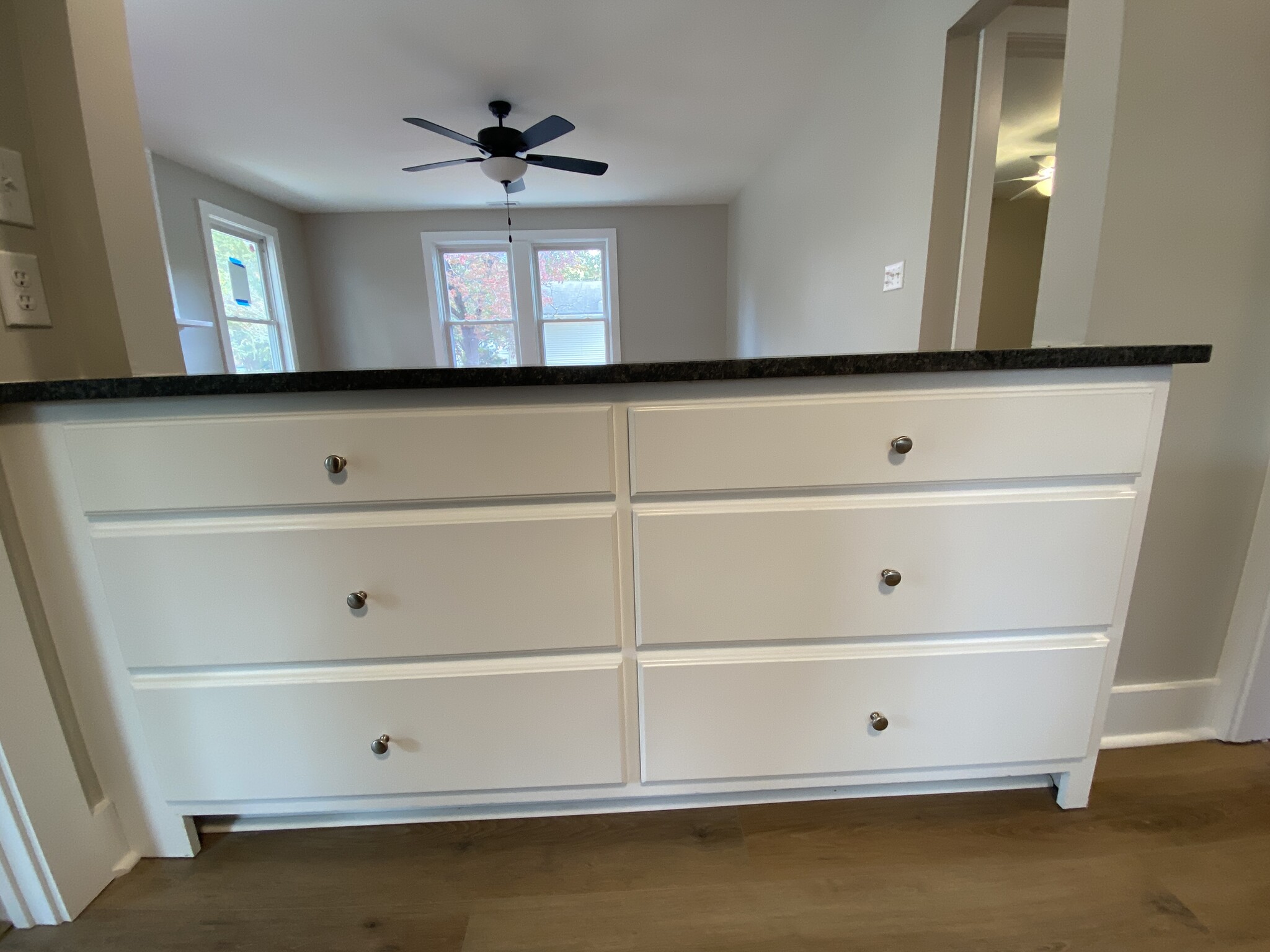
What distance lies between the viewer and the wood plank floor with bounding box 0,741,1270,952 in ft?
2.67

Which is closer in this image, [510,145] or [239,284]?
[510,145]

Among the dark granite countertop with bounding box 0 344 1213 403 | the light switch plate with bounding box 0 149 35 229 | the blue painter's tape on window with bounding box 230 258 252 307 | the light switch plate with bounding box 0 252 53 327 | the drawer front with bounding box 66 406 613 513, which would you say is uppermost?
the blue painter's tape on window with bounding box 230 258 252 307

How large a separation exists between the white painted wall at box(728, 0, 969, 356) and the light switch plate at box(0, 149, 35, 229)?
222 centimetres

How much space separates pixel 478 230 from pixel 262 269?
6.28ft

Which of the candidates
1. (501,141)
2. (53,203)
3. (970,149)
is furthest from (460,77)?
(970,149)

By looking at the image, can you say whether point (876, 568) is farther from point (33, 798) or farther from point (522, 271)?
point (522, 271)

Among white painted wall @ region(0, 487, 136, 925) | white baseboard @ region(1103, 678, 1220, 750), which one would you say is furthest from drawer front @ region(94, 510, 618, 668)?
white baseboard @ region(1103, 678, 1220, 750)

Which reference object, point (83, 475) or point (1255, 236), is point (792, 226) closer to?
point (1255, 236)

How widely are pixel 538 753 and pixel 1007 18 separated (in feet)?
7.82

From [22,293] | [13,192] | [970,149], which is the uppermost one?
[970,149]

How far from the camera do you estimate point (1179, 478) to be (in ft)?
→ 3.55

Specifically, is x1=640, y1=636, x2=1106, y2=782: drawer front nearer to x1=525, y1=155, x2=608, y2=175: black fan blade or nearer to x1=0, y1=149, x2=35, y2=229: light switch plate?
x1=0, y1=149, x2=35, y2=229: light switch plate

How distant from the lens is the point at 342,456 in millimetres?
777

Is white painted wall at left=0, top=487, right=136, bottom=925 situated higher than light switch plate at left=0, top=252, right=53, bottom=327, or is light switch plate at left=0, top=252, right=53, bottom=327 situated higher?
light switch plate at left=0, top=252, right=53, bottom=327
